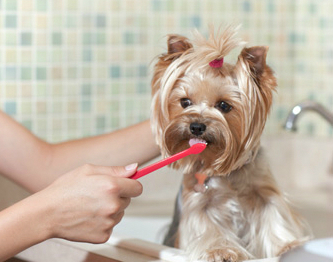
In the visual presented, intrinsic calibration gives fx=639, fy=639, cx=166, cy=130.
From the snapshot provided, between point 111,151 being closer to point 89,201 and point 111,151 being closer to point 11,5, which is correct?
point 89,201

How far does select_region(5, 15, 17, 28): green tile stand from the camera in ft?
5.68

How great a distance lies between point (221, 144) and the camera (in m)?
1.17

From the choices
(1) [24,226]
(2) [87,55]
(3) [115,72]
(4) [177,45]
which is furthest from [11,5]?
(1) [24,226]

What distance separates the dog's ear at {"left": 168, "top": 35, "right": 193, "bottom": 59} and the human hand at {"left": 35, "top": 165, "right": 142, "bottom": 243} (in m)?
0.29

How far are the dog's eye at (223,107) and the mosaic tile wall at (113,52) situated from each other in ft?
2.46

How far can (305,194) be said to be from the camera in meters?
2.09

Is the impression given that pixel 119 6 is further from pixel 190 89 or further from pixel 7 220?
pixel 7 220

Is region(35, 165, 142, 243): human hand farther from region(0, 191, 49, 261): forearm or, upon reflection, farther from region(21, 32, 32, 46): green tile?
region(21, 32, 32, 46): green tile

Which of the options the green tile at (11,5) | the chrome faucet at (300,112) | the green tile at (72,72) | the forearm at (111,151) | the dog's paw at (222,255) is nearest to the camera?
the dog's paw at (222,255)

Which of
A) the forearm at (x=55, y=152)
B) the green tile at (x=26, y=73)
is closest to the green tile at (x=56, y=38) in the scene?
the green tile at (x=26, y=73)

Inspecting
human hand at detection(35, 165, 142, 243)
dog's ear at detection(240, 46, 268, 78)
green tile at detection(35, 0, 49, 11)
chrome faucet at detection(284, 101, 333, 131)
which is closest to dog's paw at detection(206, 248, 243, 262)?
human hand at detection(35, 165, 142, 243)

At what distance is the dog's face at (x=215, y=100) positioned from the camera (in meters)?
1.16

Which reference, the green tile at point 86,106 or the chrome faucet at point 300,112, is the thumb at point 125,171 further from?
the green tile at point 86,106

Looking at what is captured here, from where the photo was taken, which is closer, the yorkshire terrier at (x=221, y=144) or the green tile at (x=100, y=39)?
the yorkshire terrier at (x=221, y=144)
